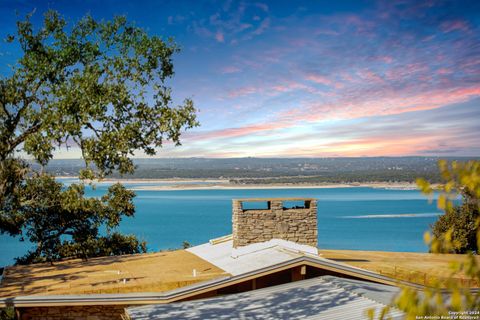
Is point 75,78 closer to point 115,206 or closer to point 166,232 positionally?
point 115,206

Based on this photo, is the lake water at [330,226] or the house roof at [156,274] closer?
the house roof at [156,274]

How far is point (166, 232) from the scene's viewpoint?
9825 centimetres

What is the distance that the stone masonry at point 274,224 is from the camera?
17.0m

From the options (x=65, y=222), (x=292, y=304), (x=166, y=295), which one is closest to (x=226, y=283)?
(x=166, y=295)

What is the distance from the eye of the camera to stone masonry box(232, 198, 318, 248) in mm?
17047

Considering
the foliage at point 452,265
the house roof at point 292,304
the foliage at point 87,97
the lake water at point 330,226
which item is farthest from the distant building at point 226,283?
the lake water at point 330,226

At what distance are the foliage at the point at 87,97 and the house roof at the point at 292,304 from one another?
428cm

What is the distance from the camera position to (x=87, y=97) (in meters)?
12.6

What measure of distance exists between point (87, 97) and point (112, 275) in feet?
18.2

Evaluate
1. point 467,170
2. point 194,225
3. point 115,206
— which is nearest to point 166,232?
point 194,225

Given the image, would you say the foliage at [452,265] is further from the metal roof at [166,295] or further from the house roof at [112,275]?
the house roof at [112,275]

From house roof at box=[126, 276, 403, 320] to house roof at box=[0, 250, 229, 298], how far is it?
1835mm

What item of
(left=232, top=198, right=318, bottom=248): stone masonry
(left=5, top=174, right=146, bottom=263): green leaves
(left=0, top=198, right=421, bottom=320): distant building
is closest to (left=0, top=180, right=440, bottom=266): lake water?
(left=5, top=174, right=146, bottom=263): green leaves

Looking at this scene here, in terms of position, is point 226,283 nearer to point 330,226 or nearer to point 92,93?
point 92,93
